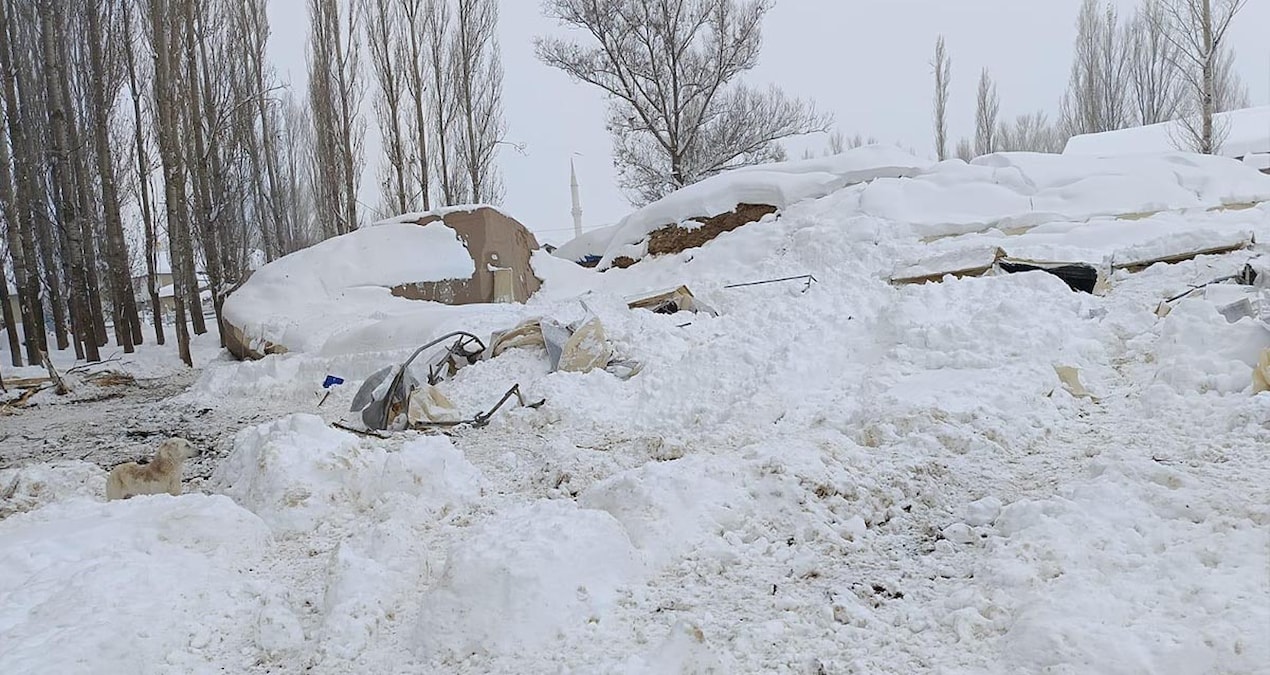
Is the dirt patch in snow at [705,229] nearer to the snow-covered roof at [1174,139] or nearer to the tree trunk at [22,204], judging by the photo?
the tree trunk at [22,204]

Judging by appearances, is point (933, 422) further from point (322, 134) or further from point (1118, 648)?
point (322, 134)

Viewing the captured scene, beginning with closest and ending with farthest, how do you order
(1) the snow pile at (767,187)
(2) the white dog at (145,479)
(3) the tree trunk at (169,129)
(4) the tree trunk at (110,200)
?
(2) the white dog at (145,479), (1) the snow pile at (767,187), (3) the tree trunk at (169,129), (4) the tree trunk at (110,200)

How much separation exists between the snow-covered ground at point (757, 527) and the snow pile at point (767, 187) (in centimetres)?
470

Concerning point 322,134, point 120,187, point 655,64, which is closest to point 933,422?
point 655,64

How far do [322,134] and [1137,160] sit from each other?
13298 mm

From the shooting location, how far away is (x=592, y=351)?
4.79m

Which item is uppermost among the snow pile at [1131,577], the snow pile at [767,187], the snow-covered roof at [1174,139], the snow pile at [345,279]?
the snow-covered roof at [1174,139]

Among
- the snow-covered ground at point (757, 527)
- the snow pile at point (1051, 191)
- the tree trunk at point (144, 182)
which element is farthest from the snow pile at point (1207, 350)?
the tree trunk at point (144, 182)

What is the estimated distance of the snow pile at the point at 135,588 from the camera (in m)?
1.91

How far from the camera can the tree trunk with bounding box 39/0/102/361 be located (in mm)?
9617

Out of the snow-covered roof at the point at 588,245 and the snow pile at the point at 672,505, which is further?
the snow-covered roof at the point at 588,245

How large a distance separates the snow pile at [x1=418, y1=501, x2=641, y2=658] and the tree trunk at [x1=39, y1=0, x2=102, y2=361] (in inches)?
395

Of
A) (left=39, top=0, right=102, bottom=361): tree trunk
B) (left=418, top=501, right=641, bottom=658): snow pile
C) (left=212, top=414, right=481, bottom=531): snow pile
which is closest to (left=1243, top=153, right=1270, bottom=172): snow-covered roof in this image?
(left=212, top=414, right=481, bottom=531): snow pile

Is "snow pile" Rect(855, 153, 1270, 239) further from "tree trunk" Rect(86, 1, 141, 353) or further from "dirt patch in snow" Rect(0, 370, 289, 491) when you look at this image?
"tree trunk" Rect(86, 1, 141, 353)
